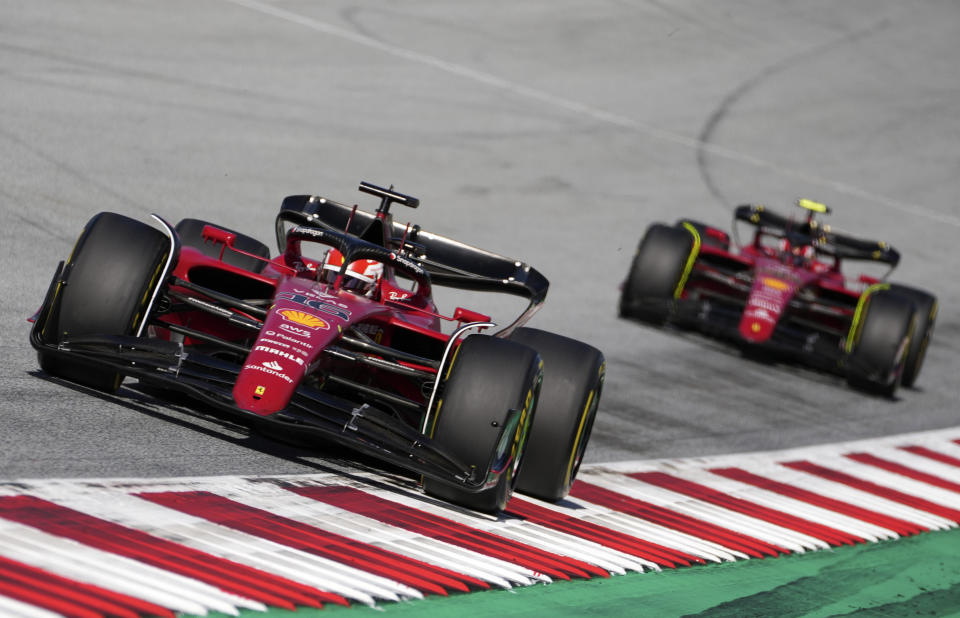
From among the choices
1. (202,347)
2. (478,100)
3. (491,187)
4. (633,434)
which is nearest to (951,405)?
(633,434)

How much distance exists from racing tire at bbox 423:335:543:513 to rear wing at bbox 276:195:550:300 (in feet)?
3.72

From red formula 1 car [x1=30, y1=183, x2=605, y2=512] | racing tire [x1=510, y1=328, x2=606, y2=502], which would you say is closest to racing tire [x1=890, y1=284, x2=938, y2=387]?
red formula 1 car [x1=30, y1=183, x2=605, y2=512]

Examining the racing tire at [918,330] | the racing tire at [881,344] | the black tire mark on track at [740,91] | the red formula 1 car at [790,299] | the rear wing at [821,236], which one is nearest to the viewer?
the racing tire at [881,344]

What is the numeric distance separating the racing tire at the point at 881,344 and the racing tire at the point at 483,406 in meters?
7.33

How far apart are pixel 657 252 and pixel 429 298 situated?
21.3ft

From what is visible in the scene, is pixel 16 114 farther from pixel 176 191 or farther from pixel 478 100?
pixel 478 100

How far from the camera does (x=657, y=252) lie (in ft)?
47.0

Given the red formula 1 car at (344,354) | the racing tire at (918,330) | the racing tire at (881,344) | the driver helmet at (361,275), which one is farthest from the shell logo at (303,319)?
the racing tire at (918,330)

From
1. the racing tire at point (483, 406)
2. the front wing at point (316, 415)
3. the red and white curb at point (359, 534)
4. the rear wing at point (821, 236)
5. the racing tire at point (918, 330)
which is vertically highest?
the rear wing at point (821, 236)

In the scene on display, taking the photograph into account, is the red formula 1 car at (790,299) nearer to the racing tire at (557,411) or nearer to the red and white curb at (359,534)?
the red and white curb at (359,534)

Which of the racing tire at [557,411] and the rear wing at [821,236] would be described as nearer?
the racing tire at [557,411]

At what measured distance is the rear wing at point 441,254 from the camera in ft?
26.4

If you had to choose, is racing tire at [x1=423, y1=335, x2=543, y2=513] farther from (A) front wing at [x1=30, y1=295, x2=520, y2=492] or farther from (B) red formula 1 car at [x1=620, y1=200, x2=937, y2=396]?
(B) red formula 1 car at [x1=620, y1=200, x2=937, y2=396]

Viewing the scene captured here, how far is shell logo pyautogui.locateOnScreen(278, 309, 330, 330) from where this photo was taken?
22.3 ft
